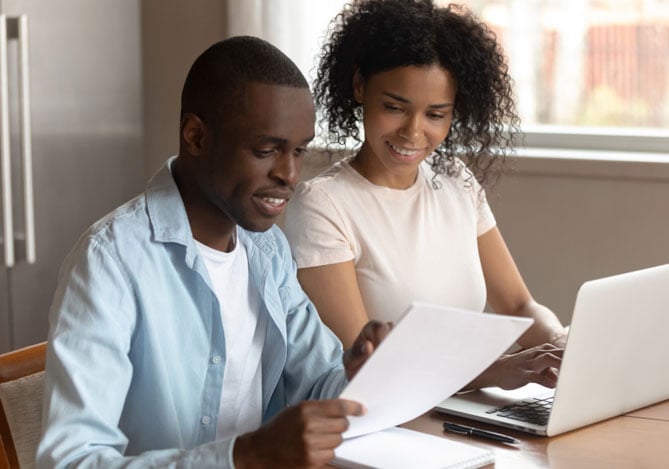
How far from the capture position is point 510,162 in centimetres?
314

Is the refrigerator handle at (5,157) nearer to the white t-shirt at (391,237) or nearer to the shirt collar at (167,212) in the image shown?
the white t-shirt at (391,237)

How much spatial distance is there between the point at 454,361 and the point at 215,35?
2.37 m

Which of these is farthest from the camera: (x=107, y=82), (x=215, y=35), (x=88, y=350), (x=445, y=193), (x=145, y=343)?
(x=215, y=35)

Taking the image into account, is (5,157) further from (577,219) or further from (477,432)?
(477,432)

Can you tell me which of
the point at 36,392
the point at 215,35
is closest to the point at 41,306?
the point at 215,35

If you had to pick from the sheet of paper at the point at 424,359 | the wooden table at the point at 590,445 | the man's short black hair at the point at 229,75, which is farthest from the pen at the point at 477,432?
the man's short black hair at the point at 229,75

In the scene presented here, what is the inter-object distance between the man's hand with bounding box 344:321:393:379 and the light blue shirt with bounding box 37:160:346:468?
5.7 inches

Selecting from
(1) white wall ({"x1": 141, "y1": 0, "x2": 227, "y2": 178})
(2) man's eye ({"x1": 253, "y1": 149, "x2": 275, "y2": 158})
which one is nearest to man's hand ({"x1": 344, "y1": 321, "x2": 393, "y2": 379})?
(2) man's eye ({"x1": 253, "y1": 149, "x2": 275, "y2": 158})

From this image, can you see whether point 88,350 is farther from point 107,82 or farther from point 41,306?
point 107,82

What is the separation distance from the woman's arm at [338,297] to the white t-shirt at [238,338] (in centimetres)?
37

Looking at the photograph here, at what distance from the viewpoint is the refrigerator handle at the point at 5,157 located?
8.90 ft

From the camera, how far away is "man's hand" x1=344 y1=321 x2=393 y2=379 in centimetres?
137

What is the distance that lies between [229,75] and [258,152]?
0.35 ft

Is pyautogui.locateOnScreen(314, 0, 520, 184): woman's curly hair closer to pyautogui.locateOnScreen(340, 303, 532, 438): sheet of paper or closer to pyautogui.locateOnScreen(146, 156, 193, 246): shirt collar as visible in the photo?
pyautogui.locateOnScreen(146, 156, 193, 246): shirt collar
